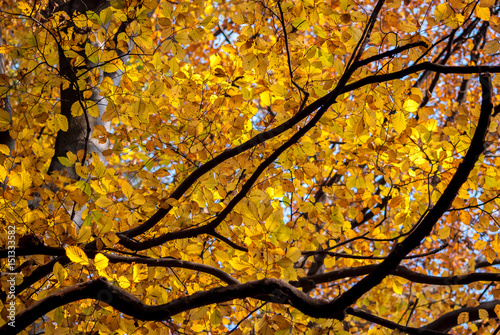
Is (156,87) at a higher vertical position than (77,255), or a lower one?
higher

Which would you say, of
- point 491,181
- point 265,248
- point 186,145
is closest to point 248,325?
point 265,248

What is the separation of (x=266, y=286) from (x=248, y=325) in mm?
1167

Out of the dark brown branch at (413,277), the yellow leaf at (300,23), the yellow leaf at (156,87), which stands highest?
the yellow leaf at (300,23)

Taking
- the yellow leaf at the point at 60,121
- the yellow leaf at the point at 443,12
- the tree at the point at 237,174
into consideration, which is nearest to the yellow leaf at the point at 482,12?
the tree at the point at 237,174

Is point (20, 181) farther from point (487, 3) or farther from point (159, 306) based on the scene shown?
point (487, 3)

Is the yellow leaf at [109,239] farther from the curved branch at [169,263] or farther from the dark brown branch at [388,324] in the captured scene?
the dark brown branch at [388,324]

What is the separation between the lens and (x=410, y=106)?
2512mm

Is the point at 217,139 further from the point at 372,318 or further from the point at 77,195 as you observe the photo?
the point at 372,318

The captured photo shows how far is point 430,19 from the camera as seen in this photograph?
2230 millimetres

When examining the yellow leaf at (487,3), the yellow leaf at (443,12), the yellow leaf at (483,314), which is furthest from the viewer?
the yellow leaf at (483,314)

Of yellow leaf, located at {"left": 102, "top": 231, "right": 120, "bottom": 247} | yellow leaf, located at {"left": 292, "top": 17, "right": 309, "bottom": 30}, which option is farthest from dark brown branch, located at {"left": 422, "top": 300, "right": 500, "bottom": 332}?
yellow leaf, located at {"left": 102, "top": 231, "right": 120, "bottom": 247}

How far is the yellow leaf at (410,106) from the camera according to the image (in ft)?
8.21

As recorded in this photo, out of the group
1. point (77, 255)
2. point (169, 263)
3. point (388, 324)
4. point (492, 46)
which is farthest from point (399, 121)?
point (77, 255)

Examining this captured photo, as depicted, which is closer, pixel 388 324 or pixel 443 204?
pixel 443 204
